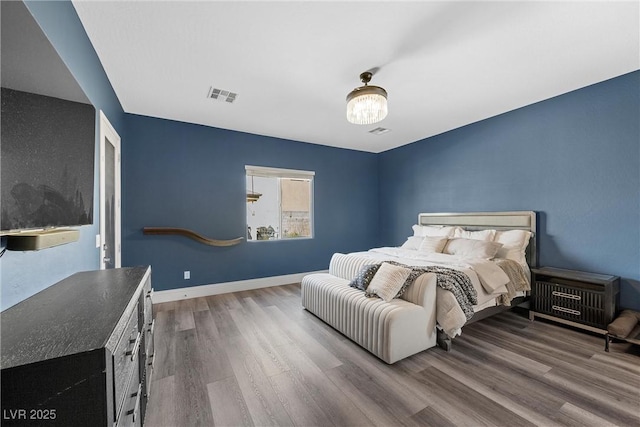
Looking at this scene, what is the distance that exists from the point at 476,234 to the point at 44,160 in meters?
4.46

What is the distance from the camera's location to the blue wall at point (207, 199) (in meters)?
3.70

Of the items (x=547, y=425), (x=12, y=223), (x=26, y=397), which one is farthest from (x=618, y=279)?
(x=12, y=223)

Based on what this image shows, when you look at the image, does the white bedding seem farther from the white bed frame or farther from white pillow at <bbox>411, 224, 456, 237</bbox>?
white pillow at <bbox>411, 224, 456, 237</bbox>

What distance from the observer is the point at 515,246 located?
11.0 feet

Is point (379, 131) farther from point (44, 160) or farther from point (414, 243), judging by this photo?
point (44, 160)

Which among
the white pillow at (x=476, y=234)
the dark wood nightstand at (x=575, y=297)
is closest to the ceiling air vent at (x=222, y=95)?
the white pillow at (x=476, y=234)

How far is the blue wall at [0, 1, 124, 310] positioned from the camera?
1126 mm

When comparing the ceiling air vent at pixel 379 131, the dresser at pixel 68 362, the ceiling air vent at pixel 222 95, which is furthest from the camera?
the ceiling air vent at pixel 379 131

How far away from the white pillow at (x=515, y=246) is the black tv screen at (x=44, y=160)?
4235 mm

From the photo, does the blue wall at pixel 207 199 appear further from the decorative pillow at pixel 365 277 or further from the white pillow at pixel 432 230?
the decorative pillow at pixel 365 277

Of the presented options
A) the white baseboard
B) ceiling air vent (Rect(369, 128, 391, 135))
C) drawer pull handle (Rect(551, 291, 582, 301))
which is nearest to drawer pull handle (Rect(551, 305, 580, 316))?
drawer pull handle (Rect(551, 291, 582, 301))

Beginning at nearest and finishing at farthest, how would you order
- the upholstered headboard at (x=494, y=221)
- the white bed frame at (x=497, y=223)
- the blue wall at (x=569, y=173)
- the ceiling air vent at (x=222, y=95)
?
the blue wall at (x=569, y=173), the ceiling air vent at (x=222, y=95), the white bed frame at (x=497, y=223), the upholstered headboard at (x=494, y=221)

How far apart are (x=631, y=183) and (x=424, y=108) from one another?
7.56 ft

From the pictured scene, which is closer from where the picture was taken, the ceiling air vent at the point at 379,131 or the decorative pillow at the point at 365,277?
the decorative pillow at the point at 365,277
